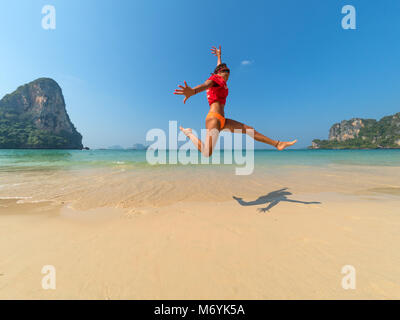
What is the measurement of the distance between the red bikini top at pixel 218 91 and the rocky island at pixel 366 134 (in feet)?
363

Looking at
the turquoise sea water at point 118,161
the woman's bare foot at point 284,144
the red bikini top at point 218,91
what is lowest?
the turquoise sea water at point 118,161

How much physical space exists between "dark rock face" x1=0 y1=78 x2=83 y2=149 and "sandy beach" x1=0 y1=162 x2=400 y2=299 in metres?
103

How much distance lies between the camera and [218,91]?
138 inches

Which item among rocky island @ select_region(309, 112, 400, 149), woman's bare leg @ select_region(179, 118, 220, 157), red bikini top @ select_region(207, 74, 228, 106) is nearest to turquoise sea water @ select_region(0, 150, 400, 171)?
woman's bare leg @ select_region(179, 118, 220, 157)

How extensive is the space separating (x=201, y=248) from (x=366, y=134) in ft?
400

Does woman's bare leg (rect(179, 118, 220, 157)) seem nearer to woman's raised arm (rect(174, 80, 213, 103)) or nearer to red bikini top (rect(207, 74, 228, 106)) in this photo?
red bikini top (rect(207, 74, 228, 106))

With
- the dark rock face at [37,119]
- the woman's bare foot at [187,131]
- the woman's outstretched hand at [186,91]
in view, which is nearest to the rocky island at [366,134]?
the woman's bare foot at [187,131]

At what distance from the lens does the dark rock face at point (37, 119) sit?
7131cm

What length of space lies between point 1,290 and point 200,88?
3.62 metres

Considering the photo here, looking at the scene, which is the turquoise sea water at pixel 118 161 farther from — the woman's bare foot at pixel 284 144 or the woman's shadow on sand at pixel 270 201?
the woman's bare foot at pixel 284 144

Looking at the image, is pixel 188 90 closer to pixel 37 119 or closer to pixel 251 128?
pixel 251 128

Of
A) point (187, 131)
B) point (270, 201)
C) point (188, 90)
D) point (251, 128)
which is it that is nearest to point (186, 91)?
point (188, 90)
